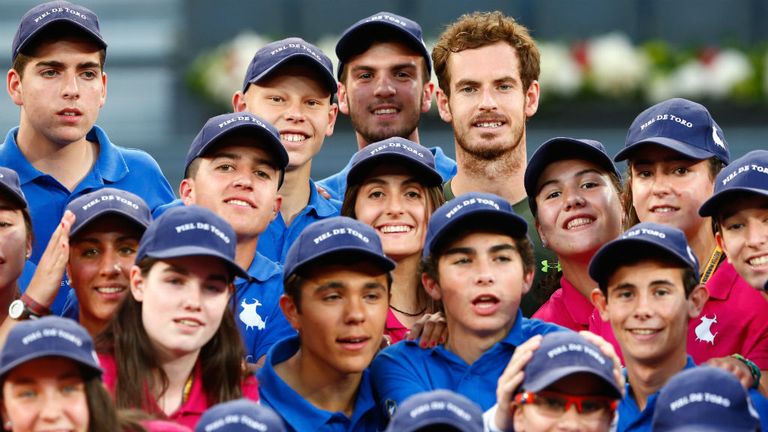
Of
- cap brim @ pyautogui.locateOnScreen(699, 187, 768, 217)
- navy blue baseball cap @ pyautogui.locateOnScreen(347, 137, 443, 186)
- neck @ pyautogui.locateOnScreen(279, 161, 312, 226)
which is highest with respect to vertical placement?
neck @ pyautogui.locateOnScreen(279, 161, 312, 226)

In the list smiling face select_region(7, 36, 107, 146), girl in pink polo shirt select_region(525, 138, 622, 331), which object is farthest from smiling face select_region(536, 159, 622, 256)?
smiling face select_region(7, 36, 107, 146)

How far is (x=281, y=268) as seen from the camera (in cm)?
802

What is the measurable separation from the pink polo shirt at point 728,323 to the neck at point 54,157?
111 inches

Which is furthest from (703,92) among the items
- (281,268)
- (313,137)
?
(281,268)

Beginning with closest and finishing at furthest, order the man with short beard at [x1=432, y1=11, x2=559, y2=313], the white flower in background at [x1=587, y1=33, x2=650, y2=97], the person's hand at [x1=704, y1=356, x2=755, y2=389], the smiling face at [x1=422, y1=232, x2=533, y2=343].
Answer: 1. the person's hand at [x1=704, y1=356, x2=755, y2=389]
2. the smiling face at [x1=422, y1=232, x2=533, y2=343]
3. the man with short beard at [x1=432, y1=11, x2=559, y2=313]
4. the white flower in background at [x1=587, y1=33, x2=650, y2=97]

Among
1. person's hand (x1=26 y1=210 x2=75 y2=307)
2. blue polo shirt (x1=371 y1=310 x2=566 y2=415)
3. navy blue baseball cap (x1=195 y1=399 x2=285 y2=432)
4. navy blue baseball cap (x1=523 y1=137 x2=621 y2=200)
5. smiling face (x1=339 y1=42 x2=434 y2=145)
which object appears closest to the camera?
navy blue baseball cap (x1=195 y1=399 x2=285 y2=432)

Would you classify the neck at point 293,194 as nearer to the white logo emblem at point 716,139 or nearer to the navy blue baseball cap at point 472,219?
the navy blue baseball cap at point 472,219

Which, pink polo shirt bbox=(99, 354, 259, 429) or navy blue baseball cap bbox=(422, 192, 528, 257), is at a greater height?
navy blue baseball cap bbox=(422, 192, 528, 257)

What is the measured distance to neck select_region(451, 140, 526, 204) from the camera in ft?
29.1

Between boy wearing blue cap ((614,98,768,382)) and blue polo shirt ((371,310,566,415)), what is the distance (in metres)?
0.77

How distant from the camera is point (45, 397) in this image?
19.8ft

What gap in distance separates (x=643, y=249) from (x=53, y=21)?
3270mm

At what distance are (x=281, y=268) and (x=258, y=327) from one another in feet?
1.37

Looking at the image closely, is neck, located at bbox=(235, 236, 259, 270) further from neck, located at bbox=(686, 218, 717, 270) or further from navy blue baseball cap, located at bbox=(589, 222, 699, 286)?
neck, located at bbox=(686, 218, 717, 270)
